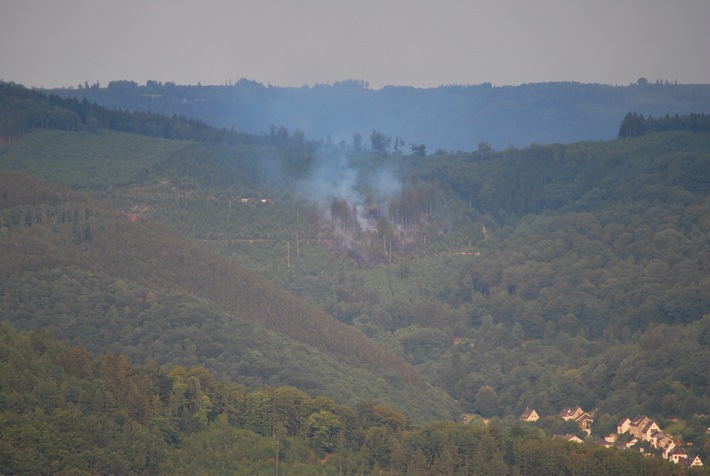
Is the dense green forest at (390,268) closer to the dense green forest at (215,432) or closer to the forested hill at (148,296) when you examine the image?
the forested hill at (148,296)

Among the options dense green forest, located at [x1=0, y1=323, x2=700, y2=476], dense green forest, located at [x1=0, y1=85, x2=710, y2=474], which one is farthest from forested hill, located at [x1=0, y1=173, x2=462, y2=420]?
dense green forest, located at [x1=0, y1=323, x2=700, y2=476]

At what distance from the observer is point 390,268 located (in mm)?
161500

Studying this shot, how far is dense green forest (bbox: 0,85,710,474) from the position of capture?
117 meters

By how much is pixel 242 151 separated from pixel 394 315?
40.0 metres

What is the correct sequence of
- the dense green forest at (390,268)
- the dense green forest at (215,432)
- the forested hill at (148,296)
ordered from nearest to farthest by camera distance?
the dense green forest at (215,432)
the forested hill at (148,296)
the dense green forest at (390,268)

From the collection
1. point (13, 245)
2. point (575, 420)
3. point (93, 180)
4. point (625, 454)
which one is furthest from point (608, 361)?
point (93, 180)

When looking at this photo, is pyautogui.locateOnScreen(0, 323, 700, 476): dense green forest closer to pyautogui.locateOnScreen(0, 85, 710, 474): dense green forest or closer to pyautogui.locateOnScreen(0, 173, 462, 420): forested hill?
pyautogui.locateOnScreen(0, 85, 710, 474): dense green forest

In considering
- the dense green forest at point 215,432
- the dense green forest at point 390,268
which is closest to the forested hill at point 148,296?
the dense green forest at point 390,268

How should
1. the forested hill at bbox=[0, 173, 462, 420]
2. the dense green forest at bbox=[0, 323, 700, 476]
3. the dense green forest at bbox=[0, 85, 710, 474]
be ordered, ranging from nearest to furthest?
the dense green forest at bbox=[0, 323, 700, 476] → the forested hill at bbox=[0, 173, 462, 420] → the dense green forest at bbox=[0, 85, 710, 474]

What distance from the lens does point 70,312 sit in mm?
116375

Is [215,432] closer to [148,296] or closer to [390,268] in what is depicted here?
[148,296]

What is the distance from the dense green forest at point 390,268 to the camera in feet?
382

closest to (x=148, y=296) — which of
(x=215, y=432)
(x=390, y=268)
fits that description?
(x=215, y=432)

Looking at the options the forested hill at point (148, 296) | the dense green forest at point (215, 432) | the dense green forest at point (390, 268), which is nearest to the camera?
the dense green forest at point (215, 432)
